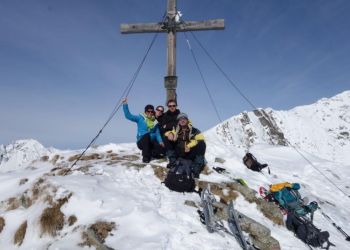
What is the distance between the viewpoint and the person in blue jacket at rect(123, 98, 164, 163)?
1170 centimetres

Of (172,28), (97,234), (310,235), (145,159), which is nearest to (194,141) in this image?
(145,159)

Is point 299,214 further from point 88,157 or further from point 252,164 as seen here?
point 88,157

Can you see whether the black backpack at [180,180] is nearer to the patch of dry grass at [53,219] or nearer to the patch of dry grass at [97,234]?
the patch of dry grass at [97,234]

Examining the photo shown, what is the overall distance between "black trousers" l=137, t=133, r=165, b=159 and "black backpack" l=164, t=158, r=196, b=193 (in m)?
2.13

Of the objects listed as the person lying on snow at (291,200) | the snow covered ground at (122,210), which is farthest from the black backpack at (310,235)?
the person lying on snow at (291,200)

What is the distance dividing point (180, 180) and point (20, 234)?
4254mm

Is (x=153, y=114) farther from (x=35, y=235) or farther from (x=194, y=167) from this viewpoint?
(x=35, y=235)

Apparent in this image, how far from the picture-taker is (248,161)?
14.7 m

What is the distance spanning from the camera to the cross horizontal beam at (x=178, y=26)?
12.0 metres

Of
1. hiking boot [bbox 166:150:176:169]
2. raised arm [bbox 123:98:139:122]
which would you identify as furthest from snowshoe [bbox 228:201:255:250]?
raised arm [bbox 123:98:139:122]

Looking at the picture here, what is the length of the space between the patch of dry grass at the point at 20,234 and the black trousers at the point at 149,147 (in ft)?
15.6

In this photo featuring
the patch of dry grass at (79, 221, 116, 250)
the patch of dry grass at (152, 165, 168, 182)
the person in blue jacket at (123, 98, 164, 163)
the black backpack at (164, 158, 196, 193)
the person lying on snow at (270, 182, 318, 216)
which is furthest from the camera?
the person in blue jacket at (123, 98, 164, 163)

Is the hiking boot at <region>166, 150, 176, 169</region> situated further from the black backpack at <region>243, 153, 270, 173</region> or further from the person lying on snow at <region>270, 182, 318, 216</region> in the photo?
the black backpack at <region>243, 153, 270, 173</region>

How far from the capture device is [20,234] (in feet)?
25.5
